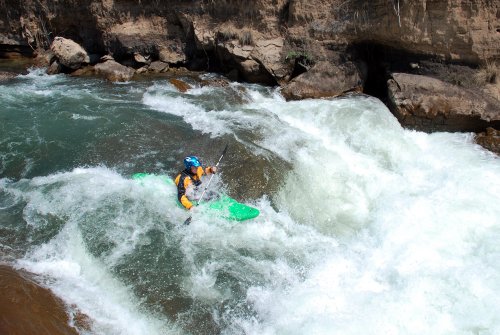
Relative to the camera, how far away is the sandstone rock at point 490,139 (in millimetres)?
8699

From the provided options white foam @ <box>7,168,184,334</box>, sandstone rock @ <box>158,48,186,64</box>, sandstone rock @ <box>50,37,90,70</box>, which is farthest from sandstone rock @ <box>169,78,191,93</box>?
white foam @ <box>7,168,184,334</box>

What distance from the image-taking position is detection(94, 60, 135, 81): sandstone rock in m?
11.9

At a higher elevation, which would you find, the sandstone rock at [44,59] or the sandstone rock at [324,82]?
the sandstone rock at [44,59]

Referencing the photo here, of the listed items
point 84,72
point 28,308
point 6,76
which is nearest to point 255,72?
point 84,72

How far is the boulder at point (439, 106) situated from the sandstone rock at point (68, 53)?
8714 millimetres

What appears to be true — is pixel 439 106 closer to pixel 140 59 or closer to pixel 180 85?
pixel 180 85

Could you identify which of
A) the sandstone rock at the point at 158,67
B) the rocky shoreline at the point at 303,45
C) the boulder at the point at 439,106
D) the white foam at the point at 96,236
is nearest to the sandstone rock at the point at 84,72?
the rocky shoreline at the point at 303,45

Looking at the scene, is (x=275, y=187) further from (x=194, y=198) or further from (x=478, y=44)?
(x=478, y=44)

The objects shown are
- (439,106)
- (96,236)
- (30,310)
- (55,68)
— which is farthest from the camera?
(55,68)

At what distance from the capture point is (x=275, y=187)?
713 cm

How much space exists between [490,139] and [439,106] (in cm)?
119

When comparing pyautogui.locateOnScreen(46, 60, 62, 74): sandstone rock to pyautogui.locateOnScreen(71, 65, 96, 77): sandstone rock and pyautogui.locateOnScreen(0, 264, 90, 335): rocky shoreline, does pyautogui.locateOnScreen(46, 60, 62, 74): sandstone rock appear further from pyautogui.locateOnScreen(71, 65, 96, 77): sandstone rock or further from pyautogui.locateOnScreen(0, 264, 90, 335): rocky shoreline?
pyautogui.locateOnScreen(0, 264, 90, 335): rocky shoreline

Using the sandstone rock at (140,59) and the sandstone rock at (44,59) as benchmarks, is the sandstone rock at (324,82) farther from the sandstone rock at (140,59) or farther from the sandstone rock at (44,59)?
the sandstone rock at (44,59)

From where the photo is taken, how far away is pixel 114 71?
12023mm
